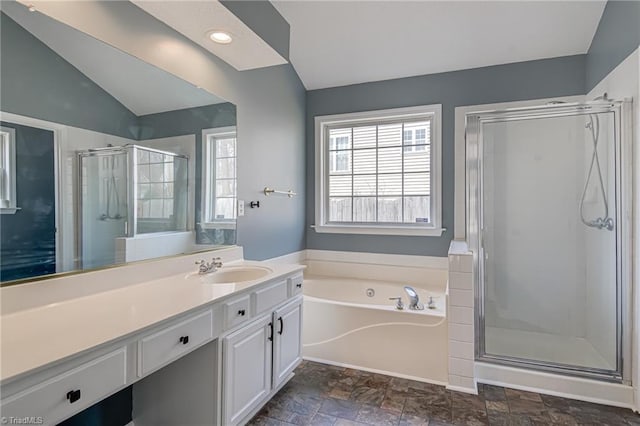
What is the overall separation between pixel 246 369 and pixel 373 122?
2658mm

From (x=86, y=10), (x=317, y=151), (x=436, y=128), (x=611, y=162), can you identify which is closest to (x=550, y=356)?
(x=611, y=162)

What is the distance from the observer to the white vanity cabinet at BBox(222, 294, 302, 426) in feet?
5.30

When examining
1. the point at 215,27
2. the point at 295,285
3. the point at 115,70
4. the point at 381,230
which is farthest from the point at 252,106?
the point at 381,230

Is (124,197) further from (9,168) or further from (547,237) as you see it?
(547,237)

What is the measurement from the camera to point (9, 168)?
1.25 metres

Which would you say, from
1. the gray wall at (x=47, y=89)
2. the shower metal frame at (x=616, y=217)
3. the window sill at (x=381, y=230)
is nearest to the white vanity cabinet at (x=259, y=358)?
the gray wall at (x=47, y=89)

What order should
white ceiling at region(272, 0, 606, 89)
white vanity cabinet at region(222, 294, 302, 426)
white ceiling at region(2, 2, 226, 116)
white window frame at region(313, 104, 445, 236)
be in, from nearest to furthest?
white ceiling at region(2, 2, 226, 116), white vanity cabinet at region(222, 294, 302, 426), white ceiling at region(272, 0, 606, 89), white window frame at region(313, 104, 445, 236)

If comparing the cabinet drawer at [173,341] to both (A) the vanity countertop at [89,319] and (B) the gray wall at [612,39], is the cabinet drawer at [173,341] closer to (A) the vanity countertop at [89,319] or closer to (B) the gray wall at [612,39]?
(A) the vanity countertop at [89,319]

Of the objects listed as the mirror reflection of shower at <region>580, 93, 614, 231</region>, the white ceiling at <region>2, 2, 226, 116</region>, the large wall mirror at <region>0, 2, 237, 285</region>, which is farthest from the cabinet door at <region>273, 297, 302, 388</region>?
the mirror reflection of shower at <region>580, 93, 614, 231</region>

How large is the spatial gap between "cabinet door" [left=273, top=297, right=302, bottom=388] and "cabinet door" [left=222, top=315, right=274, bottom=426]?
7 centimetres

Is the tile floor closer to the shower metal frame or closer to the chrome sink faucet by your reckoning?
the shower metal frame

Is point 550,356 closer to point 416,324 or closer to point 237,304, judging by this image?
point 416,324

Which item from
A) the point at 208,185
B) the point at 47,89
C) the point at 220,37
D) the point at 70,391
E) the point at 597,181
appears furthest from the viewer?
the point at 597,181

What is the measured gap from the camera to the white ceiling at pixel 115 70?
4.48 feet
